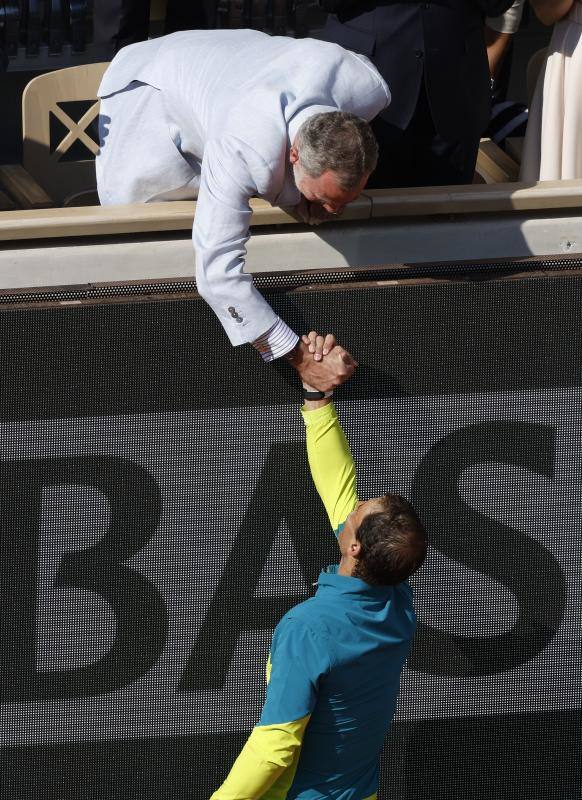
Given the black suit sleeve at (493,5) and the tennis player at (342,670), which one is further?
the black suit sleeve at (493,5)

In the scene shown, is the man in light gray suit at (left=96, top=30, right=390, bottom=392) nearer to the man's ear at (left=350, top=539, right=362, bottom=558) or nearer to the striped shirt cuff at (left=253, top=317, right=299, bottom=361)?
the striped shirt cuff at (left=253, top=317, right=299, bottom=361)

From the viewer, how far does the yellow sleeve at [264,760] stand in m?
2.69

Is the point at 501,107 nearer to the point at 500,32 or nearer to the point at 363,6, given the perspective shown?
the point at 500,32

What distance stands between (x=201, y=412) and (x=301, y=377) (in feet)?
0.84

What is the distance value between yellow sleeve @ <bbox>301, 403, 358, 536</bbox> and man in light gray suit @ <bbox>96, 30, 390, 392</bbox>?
8 centimetres

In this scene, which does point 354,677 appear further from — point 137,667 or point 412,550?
point 137,667

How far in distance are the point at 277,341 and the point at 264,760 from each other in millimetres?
943

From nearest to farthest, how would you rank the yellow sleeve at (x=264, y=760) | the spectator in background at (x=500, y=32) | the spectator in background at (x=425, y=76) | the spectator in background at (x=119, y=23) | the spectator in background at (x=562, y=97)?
1. the yellow sleeve at (x=264, y=760)
2. the spectator in background at (x=425, y=76)
3. the spectator in background at (x=562, y=97)
4. the spectator in background at (x=500, y=32)
5. the spectator in background at (x=119, y=23)

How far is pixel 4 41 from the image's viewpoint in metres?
5.96

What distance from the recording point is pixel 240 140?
3.07 m

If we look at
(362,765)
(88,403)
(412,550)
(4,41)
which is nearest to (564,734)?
(362,765)

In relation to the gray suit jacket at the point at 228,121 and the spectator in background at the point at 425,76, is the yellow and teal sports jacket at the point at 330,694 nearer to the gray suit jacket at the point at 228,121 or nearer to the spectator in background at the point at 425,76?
the gray suit jacket at the point at 228,121

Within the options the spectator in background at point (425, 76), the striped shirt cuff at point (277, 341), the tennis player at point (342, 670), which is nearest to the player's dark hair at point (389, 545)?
the tennis player at point (342, 670)

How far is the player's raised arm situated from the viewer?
3055 millimetres
